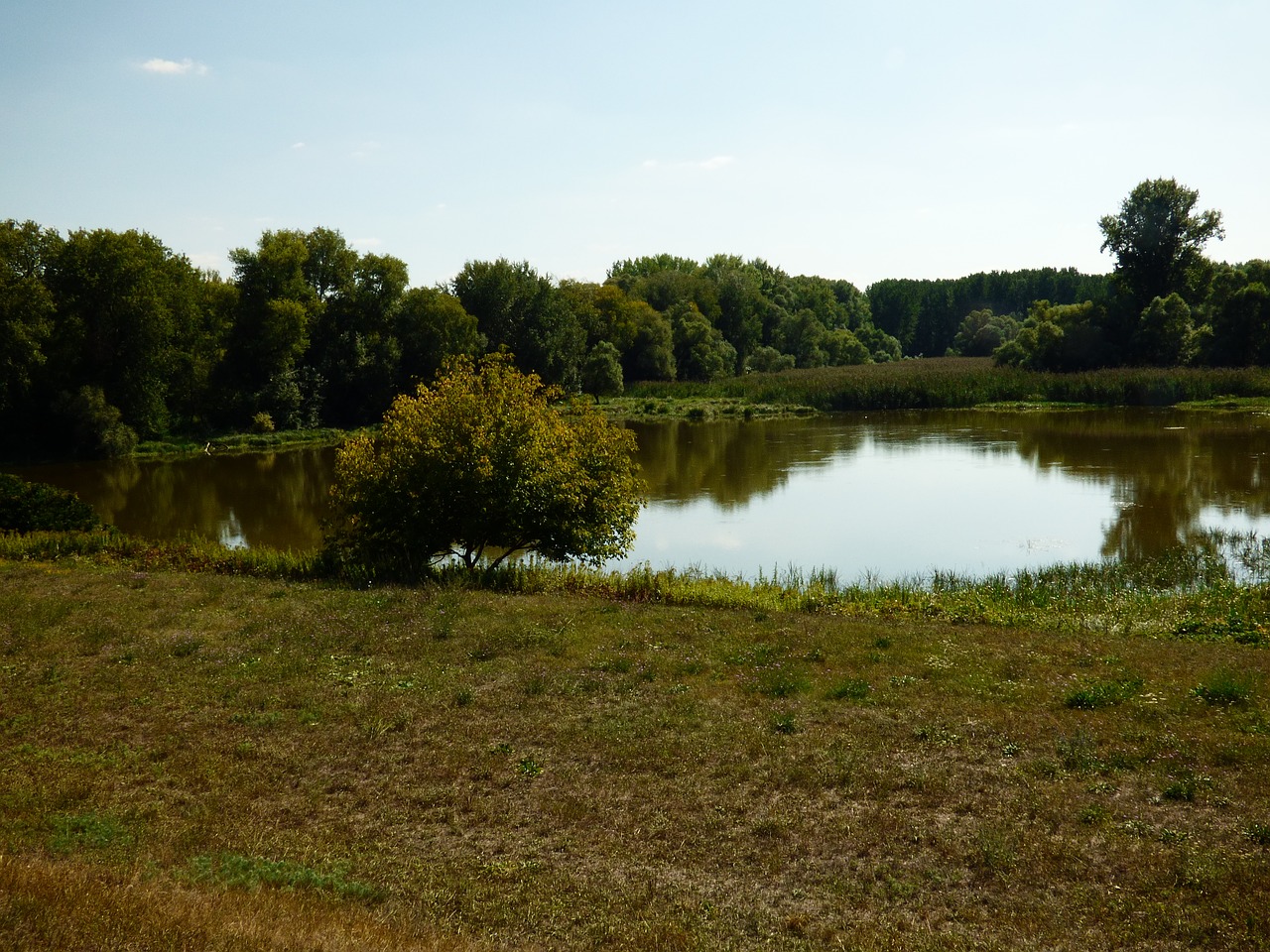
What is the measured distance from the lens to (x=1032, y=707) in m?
10.8

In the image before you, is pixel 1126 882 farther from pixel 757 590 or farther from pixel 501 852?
pixel 757 590

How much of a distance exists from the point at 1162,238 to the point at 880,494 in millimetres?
51542

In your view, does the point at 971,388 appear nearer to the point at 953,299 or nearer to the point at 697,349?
the point at 697,349

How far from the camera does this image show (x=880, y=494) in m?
33.0

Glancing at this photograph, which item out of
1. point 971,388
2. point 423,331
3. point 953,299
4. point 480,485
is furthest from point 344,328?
point 953,299

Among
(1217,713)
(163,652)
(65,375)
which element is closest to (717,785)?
(1217,713)

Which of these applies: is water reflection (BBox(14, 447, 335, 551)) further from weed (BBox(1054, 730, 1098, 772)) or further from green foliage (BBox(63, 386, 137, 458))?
weed (BBox(1054, 730, 1098, 772))

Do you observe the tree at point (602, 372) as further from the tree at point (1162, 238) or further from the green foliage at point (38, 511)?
the green foliage at point (38, 511)

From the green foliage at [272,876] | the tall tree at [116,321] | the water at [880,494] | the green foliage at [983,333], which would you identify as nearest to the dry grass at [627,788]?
the green foliage at [272,876]

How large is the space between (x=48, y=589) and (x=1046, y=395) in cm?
6325

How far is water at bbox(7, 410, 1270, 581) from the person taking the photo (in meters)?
24.2

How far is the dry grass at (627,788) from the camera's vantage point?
6.44 metres

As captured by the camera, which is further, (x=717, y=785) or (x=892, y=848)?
(x=717, y=785)

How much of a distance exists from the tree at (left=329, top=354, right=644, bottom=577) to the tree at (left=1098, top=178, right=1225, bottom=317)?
209ft
